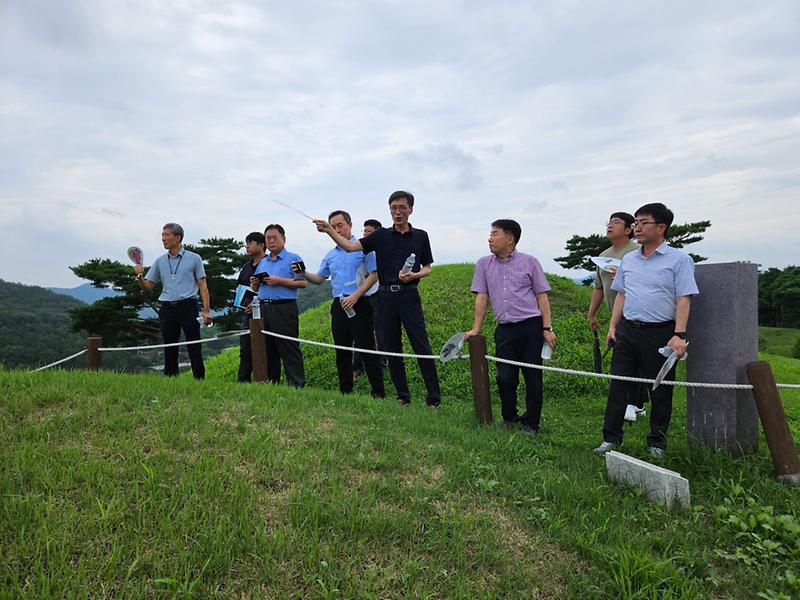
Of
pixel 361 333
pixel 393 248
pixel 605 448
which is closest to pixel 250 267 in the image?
pixel 361 333

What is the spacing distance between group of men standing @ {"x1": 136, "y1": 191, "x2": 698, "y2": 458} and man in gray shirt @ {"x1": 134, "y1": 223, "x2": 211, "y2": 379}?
1 cm

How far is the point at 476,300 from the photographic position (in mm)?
5102

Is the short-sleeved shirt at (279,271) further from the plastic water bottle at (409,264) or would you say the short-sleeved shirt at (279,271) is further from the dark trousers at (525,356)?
the dark trousers at (525,356)

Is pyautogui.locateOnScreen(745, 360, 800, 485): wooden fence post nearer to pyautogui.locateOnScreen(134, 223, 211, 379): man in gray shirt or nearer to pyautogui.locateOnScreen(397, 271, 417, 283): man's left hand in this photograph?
pyautogui.locateOnScreen(397, 271, 417, 283): man's left hand

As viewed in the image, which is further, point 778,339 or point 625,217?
point 778,339

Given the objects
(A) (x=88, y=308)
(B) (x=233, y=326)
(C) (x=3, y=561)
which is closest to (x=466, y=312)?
(C) (x=3, y=561)

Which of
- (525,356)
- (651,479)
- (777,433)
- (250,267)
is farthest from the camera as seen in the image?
(250,267)

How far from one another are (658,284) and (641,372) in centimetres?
81

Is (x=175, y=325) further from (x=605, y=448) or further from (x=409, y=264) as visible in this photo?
(x=605, y=448)

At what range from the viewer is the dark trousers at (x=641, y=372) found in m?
4.20

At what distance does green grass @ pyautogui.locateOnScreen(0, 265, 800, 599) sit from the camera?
8.10 ft

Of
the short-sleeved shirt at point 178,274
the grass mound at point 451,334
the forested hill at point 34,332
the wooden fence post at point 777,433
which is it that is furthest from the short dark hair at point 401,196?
the forested hill at point 34,332

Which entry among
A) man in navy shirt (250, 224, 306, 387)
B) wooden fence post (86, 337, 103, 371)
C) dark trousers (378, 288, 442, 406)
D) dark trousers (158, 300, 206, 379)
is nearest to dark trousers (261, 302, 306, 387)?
man in navy shirt (250, 224, 306, 387)

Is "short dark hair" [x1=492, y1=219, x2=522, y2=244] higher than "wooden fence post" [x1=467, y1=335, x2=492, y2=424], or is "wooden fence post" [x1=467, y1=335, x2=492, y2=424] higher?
"short dark hair" [x1=492, y1=219, x2=522, y2=244]
